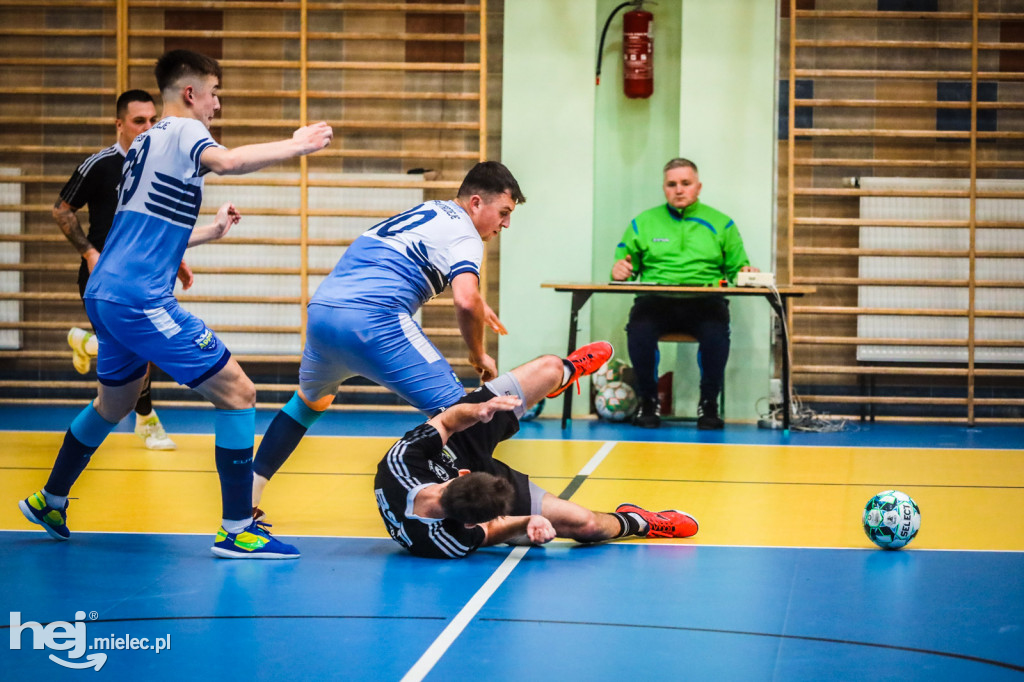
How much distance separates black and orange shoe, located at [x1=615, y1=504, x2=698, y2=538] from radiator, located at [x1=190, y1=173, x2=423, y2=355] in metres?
4.85

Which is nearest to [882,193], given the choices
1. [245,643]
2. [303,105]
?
[303,105]

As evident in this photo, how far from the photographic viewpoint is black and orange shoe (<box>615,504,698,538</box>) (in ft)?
12.8

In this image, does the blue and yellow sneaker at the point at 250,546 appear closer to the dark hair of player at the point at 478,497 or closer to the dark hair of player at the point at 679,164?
the dark hair of player at the point at 478,497

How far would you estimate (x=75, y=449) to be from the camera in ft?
12.4

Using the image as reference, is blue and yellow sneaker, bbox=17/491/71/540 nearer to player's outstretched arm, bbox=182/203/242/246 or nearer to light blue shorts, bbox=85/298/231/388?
light blue shorts, bbox=85/298/231/388

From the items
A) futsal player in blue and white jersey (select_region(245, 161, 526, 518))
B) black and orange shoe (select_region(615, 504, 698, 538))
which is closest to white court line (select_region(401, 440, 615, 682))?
black and orange shoe (select_region(615, 504, 698, 538))

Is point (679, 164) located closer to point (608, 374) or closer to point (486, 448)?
point (608, 374)

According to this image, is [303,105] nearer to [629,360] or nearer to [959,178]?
[629,360]

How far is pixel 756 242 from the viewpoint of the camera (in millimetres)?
8062

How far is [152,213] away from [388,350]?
0.87 metres

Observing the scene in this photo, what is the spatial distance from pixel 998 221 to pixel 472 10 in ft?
13.6

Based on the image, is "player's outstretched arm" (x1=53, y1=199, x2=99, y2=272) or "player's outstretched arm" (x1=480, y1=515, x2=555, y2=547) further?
"player's outstretched arm" (x1=53, y1=199, x2=99, y2=272)

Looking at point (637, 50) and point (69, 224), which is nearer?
point (69, 224)

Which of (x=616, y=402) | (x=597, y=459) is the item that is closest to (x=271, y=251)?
(x=616, y=402)
